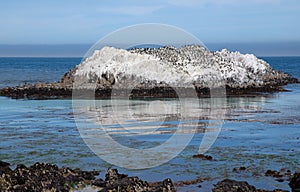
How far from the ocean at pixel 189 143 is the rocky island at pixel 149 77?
10.4 metres

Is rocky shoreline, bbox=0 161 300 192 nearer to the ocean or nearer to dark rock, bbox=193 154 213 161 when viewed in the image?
the ocean

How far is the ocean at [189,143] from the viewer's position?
13.9 meters

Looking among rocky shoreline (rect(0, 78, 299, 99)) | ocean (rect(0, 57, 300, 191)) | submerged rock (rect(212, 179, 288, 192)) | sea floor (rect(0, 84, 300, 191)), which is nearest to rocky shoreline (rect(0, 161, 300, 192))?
submerged rock (rect(212, 179, 288, 192))

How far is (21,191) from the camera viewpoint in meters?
11.2

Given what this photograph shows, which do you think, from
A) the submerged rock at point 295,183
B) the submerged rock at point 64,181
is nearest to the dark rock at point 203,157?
the submerged rock at point 64,181

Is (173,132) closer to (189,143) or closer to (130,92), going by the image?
(189,143)

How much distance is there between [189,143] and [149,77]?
25579 mm

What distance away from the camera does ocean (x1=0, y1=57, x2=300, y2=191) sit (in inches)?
548

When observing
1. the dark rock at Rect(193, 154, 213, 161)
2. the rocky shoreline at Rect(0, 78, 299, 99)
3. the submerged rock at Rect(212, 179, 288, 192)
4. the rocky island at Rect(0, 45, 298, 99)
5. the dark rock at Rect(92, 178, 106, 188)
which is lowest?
the dark rock at Rect(92, 178, 106, 188)

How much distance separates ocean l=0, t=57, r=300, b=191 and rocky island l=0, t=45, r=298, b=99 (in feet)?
34.2

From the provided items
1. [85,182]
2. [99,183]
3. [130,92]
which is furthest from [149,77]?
[99,183]

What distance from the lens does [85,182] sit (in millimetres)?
12430

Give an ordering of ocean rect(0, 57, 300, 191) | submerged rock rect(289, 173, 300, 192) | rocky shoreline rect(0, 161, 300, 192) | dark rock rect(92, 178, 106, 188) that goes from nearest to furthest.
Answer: rocky shoreline rect(0, 161, 300, 192) < submerged rock rect(289, 173, 300, 192) < dark rock rect(92, 178, 106, 188) < ocean rect(0, 57, 300, 191)

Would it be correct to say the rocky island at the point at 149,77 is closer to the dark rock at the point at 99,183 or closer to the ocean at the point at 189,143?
the ocean at the point at 189,143
